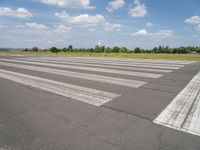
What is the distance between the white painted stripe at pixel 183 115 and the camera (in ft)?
10.5

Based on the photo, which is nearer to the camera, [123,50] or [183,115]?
[183,115]

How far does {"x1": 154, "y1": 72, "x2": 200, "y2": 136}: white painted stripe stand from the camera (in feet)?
10.5

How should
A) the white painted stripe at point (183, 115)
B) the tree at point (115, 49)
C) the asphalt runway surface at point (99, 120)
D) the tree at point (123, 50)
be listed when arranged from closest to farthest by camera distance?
the asphalt runway surface at point (99, 120) → the white painted stripe at point (183, 115) → the tree at point (115, 49) → the tree at point (123, 50)

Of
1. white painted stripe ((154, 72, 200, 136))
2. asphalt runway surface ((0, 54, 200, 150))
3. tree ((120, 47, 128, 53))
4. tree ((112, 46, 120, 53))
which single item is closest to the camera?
asphalt runway surface ((0, 54, 200, 150))

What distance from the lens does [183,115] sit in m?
3.75

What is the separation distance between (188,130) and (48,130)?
290 cm

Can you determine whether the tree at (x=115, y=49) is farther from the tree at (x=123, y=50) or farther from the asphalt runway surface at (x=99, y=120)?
the asphalt runway surface at (x=99, y=120)

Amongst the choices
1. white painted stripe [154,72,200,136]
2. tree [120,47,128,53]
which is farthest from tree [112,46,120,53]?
white painted stripe [154,72,200,136]

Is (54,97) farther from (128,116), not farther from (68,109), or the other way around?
(128,116)

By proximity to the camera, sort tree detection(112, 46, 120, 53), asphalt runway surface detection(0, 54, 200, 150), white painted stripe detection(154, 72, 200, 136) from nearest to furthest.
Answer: asphalt runway surface detection(0, 54, 200, 150) < white painted stripe detection(154, 72, 200, 136) < tree detection(112, 46, 120, 53)

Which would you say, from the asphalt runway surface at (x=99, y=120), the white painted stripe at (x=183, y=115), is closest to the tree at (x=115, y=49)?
the asphalt runway surface at (x=99, y=120)

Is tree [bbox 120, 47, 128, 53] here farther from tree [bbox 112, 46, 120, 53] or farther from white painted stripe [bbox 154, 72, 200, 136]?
white painted stripe [bbox 154, 72, 200, 136]

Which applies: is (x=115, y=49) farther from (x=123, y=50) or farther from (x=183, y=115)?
(x=183, y=115)

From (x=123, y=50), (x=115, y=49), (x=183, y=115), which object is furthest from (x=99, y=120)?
(x=123, y=50)
